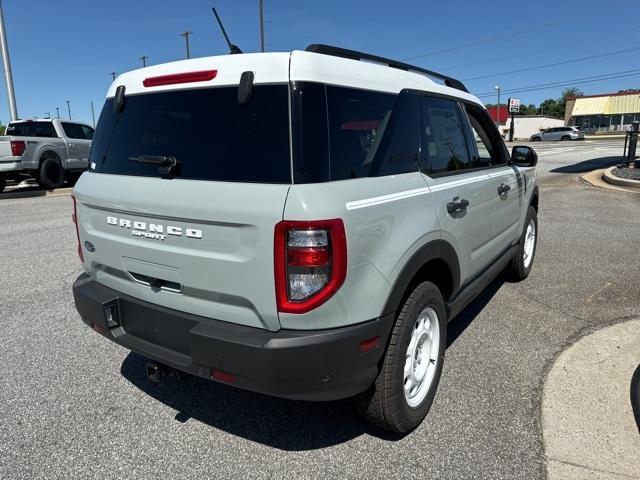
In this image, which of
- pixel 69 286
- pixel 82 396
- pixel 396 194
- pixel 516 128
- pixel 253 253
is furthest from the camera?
pixel 516 128

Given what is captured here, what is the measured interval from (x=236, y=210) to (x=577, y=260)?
5.30m

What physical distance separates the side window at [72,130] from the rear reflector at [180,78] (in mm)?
12849

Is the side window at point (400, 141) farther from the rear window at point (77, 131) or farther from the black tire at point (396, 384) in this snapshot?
the rear window at point (77, 131)

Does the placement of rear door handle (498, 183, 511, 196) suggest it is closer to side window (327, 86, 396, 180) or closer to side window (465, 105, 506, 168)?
side window (465, 105, 506, 168)

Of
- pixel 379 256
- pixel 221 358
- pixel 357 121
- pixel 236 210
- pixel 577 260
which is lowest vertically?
pixel 577 260

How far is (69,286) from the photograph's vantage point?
17.1 feet

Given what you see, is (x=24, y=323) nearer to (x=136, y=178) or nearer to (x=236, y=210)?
(x=136, y=178)

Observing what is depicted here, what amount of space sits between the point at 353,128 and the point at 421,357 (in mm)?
1395

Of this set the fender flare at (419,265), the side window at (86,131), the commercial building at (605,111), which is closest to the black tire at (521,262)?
the fender flare at (419,265)

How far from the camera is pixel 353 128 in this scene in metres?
2.29

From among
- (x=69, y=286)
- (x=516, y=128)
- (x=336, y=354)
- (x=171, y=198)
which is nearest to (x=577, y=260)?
(x=336, y=354)

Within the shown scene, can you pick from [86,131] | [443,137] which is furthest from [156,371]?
[86,131]

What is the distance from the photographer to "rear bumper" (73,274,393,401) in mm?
2037

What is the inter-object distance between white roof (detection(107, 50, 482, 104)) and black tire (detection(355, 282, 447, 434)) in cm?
114
